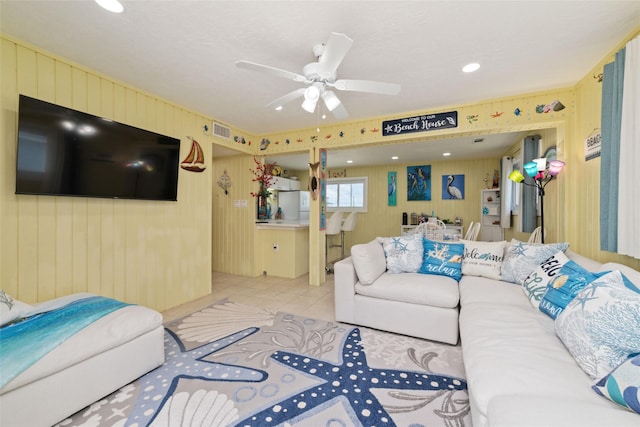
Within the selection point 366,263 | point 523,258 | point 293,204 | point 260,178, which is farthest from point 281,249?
point 523,258

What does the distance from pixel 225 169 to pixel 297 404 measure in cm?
400

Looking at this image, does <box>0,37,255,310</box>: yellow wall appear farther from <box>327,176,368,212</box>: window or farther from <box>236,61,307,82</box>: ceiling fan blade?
<box>327,176,368,212</box>: window

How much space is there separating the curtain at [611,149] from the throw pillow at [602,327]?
2.75ft

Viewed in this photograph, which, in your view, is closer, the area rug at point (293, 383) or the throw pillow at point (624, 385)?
the throw pillow at point (624, 385)

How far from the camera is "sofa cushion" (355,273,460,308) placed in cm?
225

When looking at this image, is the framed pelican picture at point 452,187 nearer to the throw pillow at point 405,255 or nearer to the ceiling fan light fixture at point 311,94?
the throw pillow at point 405,255

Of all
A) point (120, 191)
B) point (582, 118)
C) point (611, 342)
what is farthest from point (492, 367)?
point (120, 191)

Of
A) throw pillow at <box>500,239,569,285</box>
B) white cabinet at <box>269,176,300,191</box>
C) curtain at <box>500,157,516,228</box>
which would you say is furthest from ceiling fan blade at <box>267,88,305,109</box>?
curtain at <box>500,157,516,228</box>

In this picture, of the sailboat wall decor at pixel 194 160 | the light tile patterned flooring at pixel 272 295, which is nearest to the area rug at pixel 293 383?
the light tile patterned flooring at pixel 272 295

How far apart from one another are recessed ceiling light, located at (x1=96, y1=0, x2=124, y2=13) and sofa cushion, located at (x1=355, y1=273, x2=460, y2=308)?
2.78 metres

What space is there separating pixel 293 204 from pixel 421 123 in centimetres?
368

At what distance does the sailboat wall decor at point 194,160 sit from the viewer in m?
3.22

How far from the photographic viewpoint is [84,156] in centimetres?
217

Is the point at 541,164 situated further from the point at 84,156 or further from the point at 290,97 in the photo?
the point at 84,156
